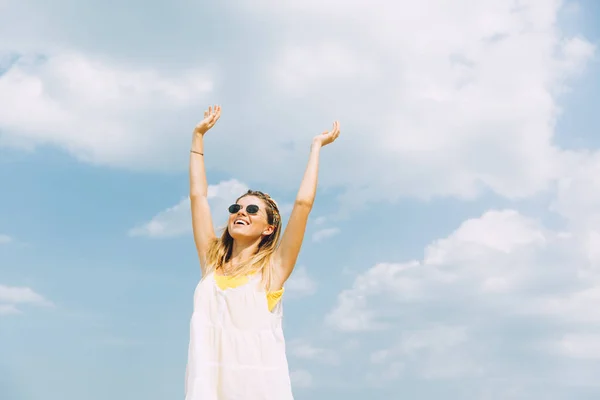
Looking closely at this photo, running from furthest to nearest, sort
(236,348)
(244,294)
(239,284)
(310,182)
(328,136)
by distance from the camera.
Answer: (328,136), (310,182), (239,284), (244,294), (236,348)

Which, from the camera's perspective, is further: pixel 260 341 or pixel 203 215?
pixel 203 215

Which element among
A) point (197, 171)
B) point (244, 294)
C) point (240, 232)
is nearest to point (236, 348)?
point (244, 294)

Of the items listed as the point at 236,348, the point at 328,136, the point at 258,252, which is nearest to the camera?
the point at 236,348

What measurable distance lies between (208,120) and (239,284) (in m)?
2.35

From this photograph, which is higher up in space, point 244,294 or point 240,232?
point 240,232

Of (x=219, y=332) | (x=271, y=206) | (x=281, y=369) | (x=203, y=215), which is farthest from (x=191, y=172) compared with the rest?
(x=281, y=369)

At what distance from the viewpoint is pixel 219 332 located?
6.89 m

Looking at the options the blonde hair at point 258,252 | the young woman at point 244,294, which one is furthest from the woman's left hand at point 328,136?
the blonde hair at point 258,252

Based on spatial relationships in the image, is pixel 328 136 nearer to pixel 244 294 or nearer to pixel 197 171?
pixel 197 171

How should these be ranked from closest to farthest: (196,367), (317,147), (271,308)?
1. (196,367)
2. (271,308)
3. (317,147)

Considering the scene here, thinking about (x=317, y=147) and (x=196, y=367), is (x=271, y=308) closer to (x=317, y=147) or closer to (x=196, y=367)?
(x=196, y=367)

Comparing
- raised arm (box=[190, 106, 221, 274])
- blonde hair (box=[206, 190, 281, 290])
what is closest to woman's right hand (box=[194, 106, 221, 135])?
raised arm (box=[190, 106, 221, 274])

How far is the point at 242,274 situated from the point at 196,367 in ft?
3.48

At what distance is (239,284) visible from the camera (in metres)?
7.13
